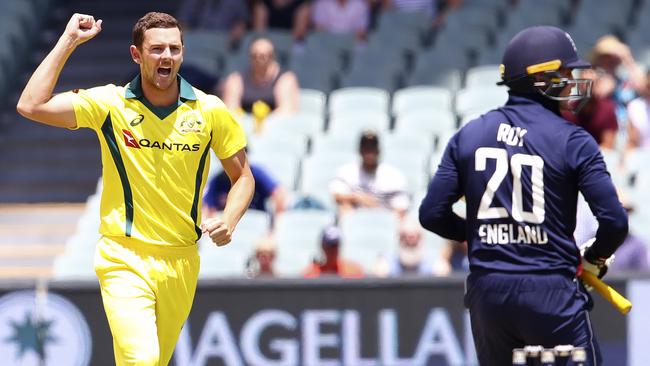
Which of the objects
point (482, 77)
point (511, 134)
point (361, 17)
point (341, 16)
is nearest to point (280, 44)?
point (341, 16)

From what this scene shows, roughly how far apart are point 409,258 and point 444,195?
5227 mm

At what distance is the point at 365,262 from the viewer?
1177cm

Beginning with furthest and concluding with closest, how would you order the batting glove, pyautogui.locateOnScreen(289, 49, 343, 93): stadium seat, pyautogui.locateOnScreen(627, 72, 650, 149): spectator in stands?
pyautogui.locateOnScreen(289, 49, 343, 93): stadium seat < pyautogui.locateOnScreen(627, 72, 650, 149): spectator in stands < the batting glove

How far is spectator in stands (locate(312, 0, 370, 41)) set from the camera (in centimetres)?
1520

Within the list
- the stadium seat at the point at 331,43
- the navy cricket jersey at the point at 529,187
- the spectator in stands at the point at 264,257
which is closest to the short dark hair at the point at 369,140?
the spectator in stands at the point at 264,257

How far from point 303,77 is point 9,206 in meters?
3.31

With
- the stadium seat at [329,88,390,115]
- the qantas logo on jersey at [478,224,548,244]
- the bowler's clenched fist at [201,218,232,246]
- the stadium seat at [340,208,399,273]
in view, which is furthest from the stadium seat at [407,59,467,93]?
the qantas logo on jersey at [478,224,548,244]

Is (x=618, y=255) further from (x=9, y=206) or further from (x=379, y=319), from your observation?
(x=9, y=206)

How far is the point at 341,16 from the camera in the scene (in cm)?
1528

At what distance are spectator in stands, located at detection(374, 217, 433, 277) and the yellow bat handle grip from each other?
5058mm

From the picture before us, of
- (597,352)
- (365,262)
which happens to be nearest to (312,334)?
(365,262)

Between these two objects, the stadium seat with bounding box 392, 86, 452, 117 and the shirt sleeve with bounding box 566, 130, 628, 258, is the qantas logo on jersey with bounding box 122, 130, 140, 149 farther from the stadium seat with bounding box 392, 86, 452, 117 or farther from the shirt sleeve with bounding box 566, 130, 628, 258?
the stadium seat with bounding box 392, 86, 452, 117

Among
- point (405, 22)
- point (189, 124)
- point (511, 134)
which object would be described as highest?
point (405, 22)

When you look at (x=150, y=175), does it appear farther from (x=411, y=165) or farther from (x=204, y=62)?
(x=204, y=62)
